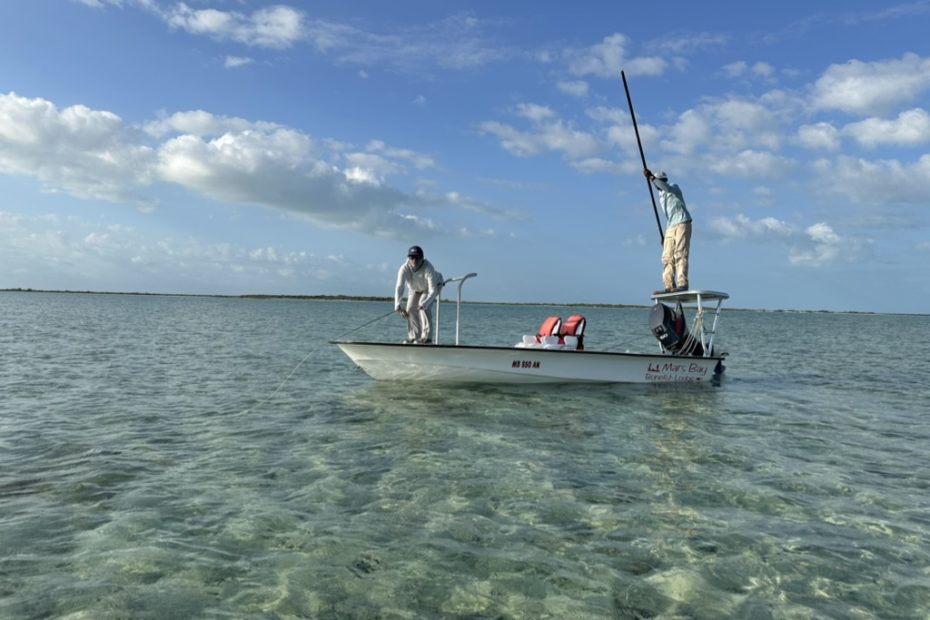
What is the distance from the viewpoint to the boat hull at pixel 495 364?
13.0 metres

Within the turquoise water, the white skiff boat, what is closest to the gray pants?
the white skiff boat

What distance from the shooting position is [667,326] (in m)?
15.5

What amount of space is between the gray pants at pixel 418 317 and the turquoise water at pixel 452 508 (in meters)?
2.08

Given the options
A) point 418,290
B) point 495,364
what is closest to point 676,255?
point 495,364

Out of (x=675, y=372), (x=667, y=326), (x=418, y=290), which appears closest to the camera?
(x=418, y=290)

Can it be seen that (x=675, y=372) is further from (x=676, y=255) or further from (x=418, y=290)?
(x=418, y=290)

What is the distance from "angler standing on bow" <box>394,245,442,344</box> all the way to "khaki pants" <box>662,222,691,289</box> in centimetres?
629

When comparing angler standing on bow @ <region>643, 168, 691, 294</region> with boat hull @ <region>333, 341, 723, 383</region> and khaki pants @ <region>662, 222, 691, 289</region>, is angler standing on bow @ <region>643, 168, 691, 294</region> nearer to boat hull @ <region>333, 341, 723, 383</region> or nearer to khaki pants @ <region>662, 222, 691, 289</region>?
khaki pants @ <region>662, 222, 691, 289</region>

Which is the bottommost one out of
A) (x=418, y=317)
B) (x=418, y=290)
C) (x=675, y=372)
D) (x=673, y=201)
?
(x=675, y=372)

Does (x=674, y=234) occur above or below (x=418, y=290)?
above

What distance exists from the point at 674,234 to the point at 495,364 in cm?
622

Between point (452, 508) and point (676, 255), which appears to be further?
point (676, 255)

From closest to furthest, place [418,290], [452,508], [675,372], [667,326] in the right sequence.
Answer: [452,508], [418,290], [675,372], [667,326]

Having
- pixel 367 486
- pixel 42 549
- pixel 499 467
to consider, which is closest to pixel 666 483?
pixel 499 467
